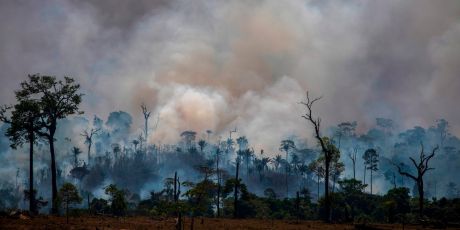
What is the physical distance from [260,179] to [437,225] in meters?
136

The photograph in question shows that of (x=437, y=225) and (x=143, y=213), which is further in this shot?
(x=143, y=213)

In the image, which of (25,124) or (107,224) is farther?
(25,124)

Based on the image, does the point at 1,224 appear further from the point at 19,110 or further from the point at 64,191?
the point at 19,110

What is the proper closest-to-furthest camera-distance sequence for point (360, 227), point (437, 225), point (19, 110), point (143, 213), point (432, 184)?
point (360, 227) < point (437, 225) < point (19, 110) < point (143, 213) < point (432, 184)

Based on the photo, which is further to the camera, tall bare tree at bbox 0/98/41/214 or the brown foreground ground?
tall bare tree at bbox 0/98/41/214

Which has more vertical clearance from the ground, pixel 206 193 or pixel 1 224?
pixel 206 193

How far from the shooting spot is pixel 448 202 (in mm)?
71125

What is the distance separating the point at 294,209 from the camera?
87250 mm

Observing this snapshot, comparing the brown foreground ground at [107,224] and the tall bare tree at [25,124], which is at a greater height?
the tall bare tree at [25,124]

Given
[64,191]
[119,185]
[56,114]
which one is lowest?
[119,185]

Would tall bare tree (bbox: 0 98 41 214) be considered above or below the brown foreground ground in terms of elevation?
above

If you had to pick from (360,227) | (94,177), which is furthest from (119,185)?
(360,227)

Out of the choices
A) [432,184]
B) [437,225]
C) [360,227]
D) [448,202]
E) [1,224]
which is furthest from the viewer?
[432,184]

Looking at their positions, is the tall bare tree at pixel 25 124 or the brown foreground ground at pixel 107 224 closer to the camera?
the brown foreground ground at pixel 107 224
